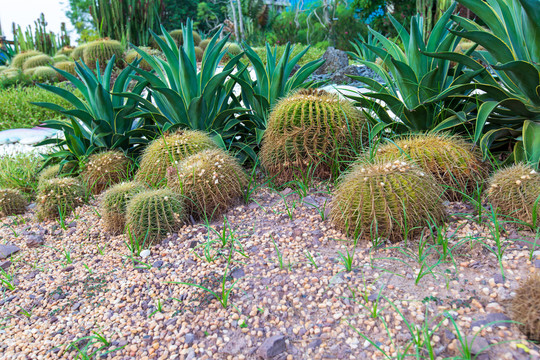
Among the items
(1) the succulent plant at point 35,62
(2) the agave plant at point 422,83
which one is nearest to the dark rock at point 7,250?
(2) the agave plant at point 422,83

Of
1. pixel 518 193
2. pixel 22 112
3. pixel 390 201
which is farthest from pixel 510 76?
pixel 22 112

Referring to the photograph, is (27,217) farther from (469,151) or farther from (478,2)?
(478,2)

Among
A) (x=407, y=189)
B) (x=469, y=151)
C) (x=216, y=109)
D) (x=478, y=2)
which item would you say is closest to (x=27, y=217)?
(x=216, y=109)

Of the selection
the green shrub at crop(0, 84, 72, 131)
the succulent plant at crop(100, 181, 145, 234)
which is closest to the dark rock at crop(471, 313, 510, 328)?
the succulent plant at crop(100, 181, 145, 234)

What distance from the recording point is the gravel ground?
1.75 meters

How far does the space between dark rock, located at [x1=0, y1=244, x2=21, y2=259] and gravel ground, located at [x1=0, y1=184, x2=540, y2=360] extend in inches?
13.5

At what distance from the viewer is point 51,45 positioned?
1602cm

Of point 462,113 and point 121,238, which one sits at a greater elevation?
point 462,113

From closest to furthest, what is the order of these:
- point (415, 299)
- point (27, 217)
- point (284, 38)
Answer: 1. point (415, 299)
2. point (27, 217)
3. point (284, 38)

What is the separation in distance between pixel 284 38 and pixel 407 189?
18445mm

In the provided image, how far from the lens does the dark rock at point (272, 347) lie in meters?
1.73

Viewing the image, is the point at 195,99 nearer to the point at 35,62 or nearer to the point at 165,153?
the point at 165,153

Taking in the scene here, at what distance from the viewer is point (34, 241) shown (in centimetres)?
318

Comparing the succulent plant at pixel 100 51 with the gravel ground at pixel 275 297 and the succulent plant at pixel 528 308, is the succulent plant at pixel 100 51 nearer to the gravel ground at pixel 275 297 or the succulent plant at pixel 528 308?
the gravel ground at pixel 275 297
